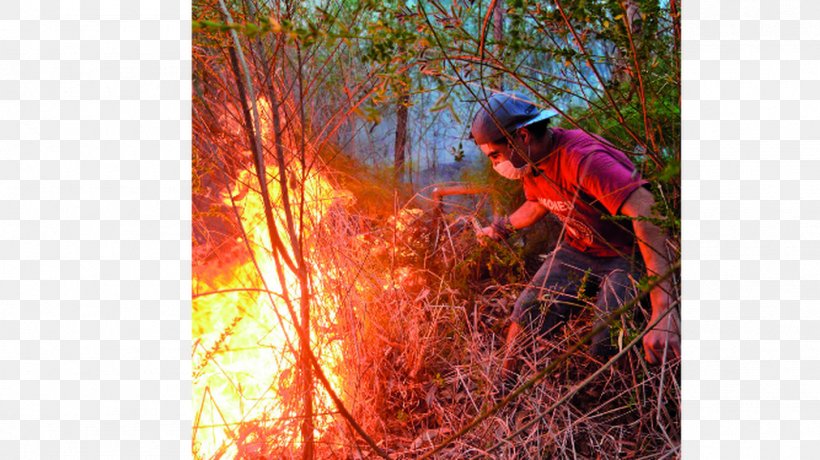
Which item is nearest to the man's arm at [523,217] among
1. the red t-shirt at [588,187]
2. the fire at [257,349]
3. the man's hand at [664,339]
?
the red t-shirt at [588,187]

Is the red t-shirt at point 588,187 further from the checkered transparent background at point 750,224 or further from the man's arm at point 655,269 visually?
the checkered transparent background at point 750,224

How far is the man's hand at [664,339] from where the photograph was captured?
Result: 1.34 metres

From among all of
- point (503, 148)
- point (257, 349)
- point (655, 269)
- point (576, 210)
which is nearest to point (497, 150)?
point (503, 148)

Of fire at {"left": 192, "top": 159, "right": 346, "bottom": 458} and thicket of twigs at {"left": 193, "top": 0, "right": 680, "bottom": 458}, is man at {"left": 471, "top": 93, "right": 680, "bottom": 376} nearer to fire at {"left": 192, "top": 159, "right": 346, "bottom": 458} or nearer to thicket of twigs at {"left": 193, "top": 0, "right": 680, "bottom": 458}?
thicket of twigs at {"left": 193, "top": 0, "right": 680, "bottom": 458}

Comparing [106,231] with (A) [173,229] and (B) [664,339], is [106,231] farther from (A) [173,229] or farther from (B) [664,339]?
(B) [664,339]

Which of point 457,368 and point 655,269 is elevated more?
point 655,269

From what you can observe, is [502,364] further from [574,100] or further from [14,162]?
[14,162]

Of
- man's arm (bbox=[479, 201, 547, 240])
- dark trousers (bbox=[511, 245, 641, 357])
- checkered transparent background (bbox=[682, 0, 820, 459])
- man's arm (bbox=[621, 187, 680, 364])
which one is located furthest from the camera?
man's arm (bbox=[479, 201, 547, 240])

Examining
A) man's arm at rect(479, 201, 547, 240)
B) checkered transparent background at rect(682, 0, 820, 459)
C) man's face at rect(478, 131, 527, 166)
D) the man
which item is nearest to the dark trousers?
the man

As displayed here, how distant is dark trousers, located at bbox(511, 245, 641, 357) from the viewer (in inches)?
64.4

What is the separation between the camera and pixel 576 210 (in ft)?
5.40

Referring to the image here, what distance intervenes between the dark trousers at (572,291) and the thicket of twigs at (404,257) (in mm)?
54

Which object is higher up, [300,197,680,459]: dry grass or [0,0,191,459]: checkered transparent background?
[0,0,191,459]: checkered transparent background

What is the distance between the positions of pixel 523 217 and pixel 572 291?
0.30 metres
